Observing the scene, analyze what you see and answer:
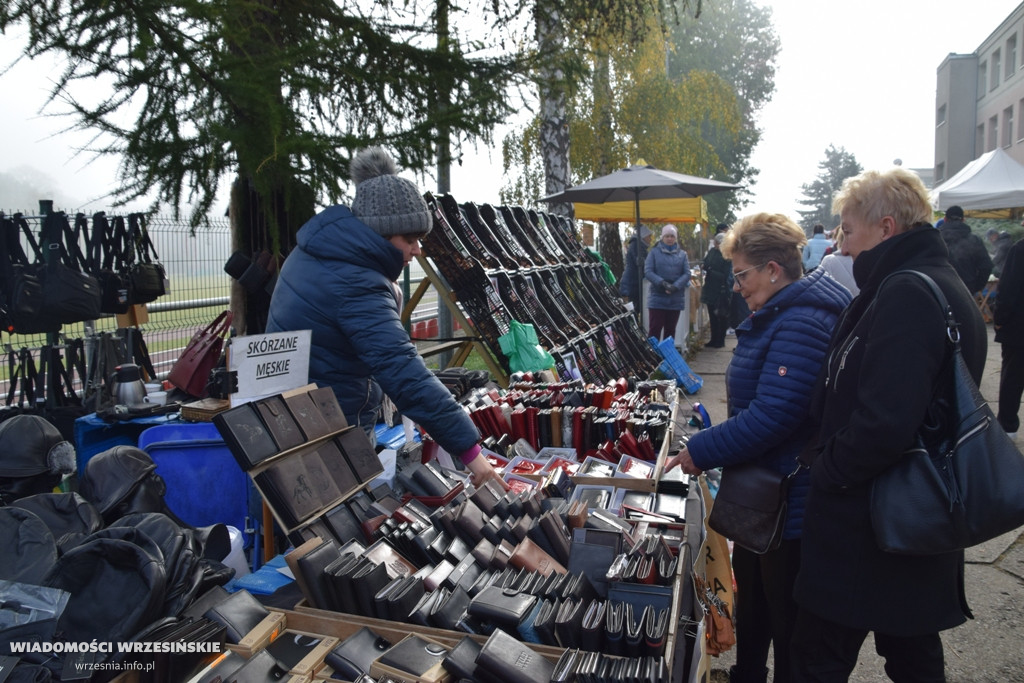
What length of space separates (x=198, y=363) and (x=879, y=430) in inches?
153

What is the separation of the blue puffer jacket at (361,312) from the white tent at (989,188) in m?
14.4

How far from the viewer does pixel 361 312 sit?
2691 mm

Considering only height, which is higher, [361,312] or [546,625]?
[361,312]

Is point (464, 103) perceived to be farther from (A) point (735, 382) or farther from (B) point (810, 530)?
(B) point (810, 530)

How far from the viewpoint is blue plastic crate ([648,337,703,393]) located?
8.88 metres

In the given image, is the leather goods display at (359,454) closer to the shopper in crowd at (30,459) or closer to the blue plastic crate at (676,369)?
the shopper in crowd at (30,459)

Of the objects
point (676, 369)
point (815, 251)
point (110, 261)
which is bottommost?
point (676, 369)

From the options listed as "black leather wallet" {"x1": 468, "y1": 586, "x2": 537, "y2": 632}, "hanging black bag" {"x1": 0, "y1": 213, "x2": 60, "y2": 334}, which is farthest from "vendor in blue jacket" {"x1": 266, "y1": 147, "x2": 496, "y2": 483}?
"hanging black bag" {"x1": 0, "y1": 213, "x2": 60, "y2": 334}

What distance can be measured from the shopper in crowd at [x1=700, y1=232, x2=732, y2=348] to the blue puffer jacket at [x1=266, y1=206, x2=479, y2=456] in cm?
956

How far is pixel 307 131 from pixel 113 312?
121 inches

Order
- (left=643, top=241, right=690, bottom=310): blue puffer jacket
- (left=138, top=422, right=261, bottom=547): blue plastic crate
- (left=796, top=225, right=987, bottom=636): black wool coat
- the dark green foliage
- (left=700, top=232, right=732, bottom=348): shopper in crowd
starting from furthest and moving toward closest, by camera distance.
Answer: the dark green foliage
(left=700, top=232, right=732, bottom=348): shopper in crowd
(left=643, top=241, right=690, bottom=310): blue puffer jacket
(left=138, top=422, right=261, bottom=547): blue plastic crate
(left=796, top=225, right=987, bottom=636): black wool coat

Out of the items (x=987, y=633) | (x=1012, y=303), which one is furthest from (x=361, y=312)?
(x=1012, y=303)

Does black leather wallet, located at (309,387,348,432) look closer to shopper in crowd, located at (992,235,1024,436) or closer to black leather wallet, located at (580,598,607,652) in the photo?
black leather wallet, located at (580,598,607,652)

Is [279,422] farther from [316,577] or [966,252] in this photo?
[966,252]
